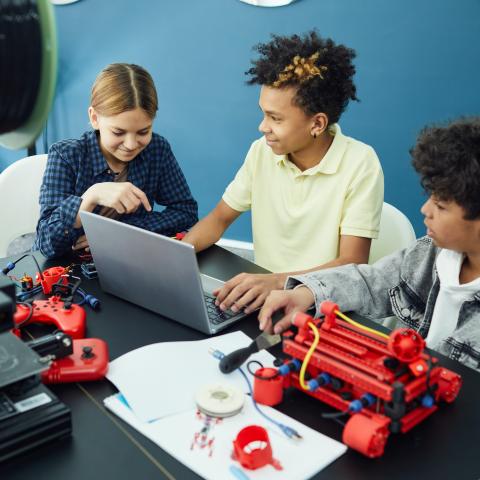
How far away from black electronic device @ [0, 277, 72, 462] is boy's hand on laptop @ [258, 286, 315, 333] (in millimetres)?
413

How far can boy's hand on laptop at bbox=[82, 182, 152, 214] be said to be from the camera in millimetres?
1521

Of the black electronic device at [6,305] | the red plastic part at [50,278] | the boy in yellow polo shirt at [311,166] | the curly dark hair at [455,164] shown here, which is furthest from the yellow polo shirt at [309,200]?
the black electronic device at [6,305]

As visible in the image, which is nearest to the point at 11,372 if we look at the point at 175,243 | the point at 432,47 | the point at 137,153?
the point at 175,243

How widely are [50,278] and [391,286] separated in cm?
73

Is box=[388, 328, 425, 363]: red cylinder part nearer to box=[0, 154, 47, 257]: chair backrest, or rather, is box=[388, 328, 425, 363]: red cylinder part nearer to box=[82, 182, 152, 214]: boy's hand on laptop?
box=[82, 182, 152, 214]: boy's hand on laptop

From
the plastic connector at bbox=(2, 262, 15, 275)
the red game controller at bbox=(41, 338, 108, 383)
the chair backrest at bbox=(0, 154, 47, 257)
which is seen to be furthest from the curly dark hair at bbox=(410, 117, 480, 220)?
the chair backrest at bbox=(0, 154, 47, 257)

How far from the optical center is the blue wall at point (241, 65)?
8.13 feet

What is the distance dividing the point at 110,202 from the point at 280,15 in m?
1.61

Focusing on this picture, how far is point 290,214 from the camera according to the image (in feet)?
5.74

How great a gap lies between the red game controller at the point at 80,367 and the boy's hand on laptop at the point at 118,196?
0.58 meters

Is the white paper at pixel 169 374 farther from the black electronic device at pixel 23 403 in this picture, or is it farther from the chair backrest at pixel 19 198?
the chair backrest at pixel 19 198

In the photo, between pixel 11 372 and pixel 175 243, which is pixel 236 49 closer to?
pixel 175 243

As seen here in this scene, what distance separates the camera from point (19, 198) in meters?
1.94

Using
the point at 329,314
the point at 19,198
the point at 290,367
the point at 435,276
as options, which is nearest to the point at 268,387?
the point at 290,367
